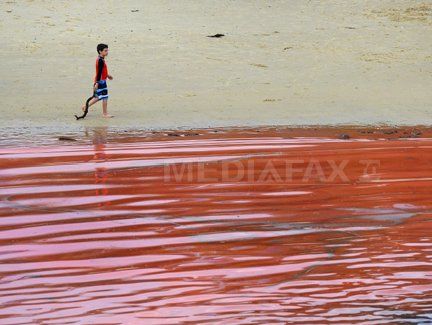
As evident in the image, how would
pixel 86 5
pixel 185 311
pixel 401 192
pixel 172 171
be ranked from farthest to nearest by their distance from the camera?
pixel 86 5 < pixel 172 171 < pixel 401 192 < pixel 185 311

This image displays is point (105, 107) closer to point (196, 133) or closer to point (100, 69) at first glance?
point (100, 69)

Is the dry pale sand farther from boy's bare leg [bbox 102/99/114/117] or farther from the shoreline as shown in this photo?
the shoreline

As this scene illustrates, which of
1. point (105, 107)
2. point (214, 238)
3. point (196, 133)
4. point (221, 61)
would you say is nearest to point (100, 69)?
point (105, 107)

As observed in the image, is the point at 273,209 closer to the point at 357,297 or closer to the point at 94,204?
the point at 94,204

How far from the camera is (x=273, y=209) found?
7016mm

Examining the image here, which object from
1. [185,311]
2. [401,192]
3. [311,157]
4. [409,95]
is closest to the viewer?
[185,311]

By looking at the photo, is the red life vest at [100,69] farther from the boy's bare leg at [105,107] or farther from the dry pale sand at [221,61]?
the dry pale sand at [221,61]

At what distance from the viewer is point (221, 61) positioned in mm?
17219

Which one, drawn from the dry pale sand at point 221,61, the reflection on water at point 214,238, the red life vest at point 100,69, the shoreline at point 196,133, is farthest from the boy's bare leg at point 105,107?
the reflection on water at point 214,238

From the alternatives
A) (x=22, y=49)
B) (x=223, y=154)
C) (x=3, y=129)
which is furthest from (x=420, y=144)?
(x=22, y=49)

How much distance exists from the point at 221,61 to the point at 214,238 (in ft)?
37.2

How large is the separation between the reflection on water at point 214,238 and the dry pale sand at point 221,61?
3919 mm

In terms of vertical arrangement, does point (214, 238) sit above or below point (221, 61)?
below

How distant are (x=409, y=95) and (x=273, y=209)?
28.3ft
